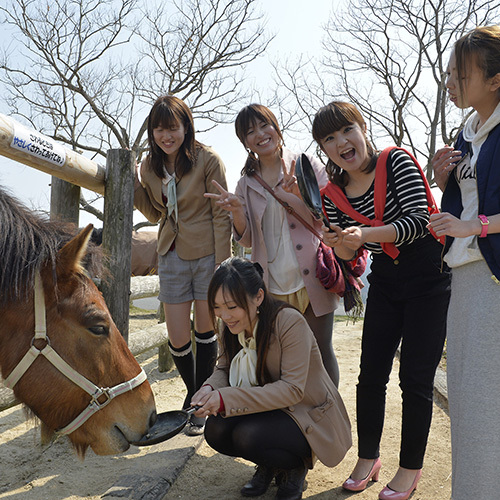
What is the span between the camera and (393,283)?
2.56 metres

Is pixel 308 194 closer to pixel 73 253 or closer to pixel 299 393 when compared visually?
pixel 299 393

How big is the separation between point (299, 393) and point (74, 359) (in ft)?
3.51

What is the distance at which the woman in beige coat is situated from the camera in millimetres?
2391

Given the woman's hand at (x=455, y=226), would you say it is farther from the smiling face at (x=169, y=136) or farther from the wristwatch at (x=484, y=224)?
the smiling face at (x=169, y=136)

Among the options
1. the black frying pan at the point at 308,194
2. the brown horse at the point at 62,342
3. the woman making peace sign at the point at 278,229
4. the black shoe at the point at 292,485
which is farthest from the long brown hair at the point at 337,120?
the black shoe at the point at 292,485

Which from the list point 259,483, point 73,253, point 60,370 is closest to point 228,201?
point 73,253

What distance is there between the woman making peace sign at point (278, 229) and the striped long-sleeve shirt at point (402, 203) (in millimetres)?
480

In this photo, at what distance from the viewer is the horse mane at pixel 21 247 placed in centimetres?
186

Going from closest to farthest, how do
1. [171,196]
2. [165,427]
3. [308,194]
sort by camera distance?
1. [165,427]
2. [308,194]
3. [171,196]

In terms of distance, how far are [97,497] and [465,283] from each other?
7.05ft

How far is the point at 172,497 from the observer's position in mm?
2658

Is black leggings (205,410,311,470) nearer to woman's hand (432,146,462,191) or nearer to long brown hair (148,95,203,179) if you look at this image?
woman's hand (432,146,462,191)

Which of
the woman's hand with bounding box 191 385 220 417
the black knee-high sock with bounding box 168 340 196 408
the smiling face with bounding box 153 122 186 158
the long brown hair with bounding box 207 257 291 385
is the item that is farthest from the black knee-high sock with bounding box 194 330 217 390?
the smiling face with bounding box 153 122 186 158

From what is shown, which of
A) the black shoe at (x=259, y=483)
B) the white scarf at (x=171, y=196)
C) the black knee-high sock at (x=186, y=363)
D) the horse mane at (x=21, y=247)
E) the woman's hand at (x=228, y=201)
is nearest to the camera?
the horse mane at (x=21, y=247)
